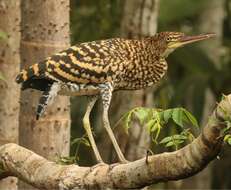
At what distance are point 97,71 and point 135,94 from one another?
1805 mm

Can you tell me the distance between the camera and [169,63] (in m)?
10.4

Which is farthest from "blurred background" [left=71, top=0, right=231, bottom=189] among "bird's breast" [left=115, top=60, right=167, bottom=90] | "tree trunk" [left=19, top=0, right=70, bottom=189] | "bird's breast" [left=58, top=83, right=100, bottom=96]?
"bird's breast" [left=58, top=83, right=100, bottom=96]

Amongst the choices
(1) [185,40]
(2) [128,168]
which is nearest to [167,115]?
(2) [128,168]

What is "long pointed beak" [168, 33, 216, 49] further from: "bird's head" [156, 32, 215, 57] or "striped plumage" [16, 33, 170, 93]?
"striped plumage" [16, 33, 170, 93]

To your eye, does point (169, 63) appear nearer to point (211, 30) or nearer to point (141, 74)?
point (211, 30)

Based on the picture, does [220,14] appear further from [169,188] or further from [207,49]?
[169,188]

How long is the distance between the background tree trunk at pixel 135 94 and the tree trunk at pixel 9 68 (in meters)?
1.86

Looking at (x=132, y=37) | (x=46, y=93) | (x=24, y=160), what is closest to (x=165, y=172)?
(x=24, y=160)

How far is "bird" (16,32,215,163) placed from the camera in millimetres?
5715

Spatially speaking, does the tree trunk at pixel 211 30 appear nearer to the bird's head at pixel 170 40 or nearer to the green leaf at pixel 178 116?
the bird's head at pixel 170 40

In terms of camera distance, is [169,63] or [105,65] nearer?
[105,65]

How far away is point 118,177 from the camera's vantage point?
4.16 meters

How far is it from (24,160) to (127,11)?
9.54 feet

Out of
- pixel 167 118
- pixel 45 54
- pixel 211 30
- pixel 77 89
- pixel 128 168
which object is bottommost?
pixel 128 168
